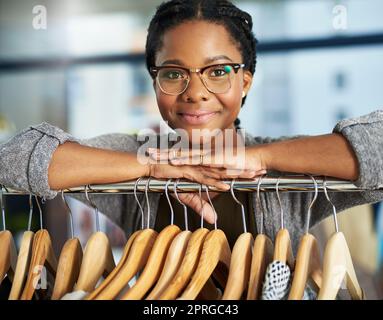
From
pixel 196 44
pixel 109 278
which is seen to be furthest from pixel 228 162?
pixel 196 44

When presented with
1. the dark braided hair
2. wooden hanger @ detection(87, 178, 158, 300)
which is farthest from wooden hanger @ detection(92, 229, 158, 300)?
the dark braided hair

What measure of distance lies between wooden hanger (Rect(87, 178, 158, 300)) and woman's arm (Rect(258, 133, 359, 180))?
0.61 ft

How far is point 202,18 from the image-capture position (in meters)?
1.09

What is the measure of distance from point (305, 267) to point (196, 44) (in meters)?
0.50

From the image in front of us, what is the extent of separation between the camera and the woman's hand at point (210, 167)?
2.66 ft

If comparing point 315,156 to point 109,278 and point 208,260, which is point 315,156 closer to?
point 208,260

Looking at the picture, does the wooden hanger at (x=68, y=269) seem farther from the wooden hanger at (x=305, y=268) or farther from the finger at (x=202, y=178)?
the wooden hanger at (x=305, y=268)

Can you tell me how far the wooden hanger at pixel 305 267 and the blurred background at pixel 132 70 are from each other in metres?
2.58

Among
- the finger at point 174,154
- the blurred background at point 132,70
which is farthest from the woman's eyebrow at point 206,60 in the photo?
the blurred background at point 132,70

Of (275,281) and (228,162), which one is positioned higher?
(228,162)

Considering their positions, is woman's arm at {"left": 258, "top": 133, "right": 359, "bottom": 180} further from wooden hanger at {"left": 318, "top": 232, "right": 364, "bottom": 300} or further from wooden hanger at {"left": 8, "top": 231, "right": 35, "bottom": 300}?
wooden hanger at {"left": 8, "top": 231, "right": 35, "bottom": 300}

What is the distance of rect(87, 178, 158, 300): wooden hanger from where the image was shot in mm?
749

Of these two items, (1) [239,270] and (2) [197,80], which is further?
(2) [197,80]
